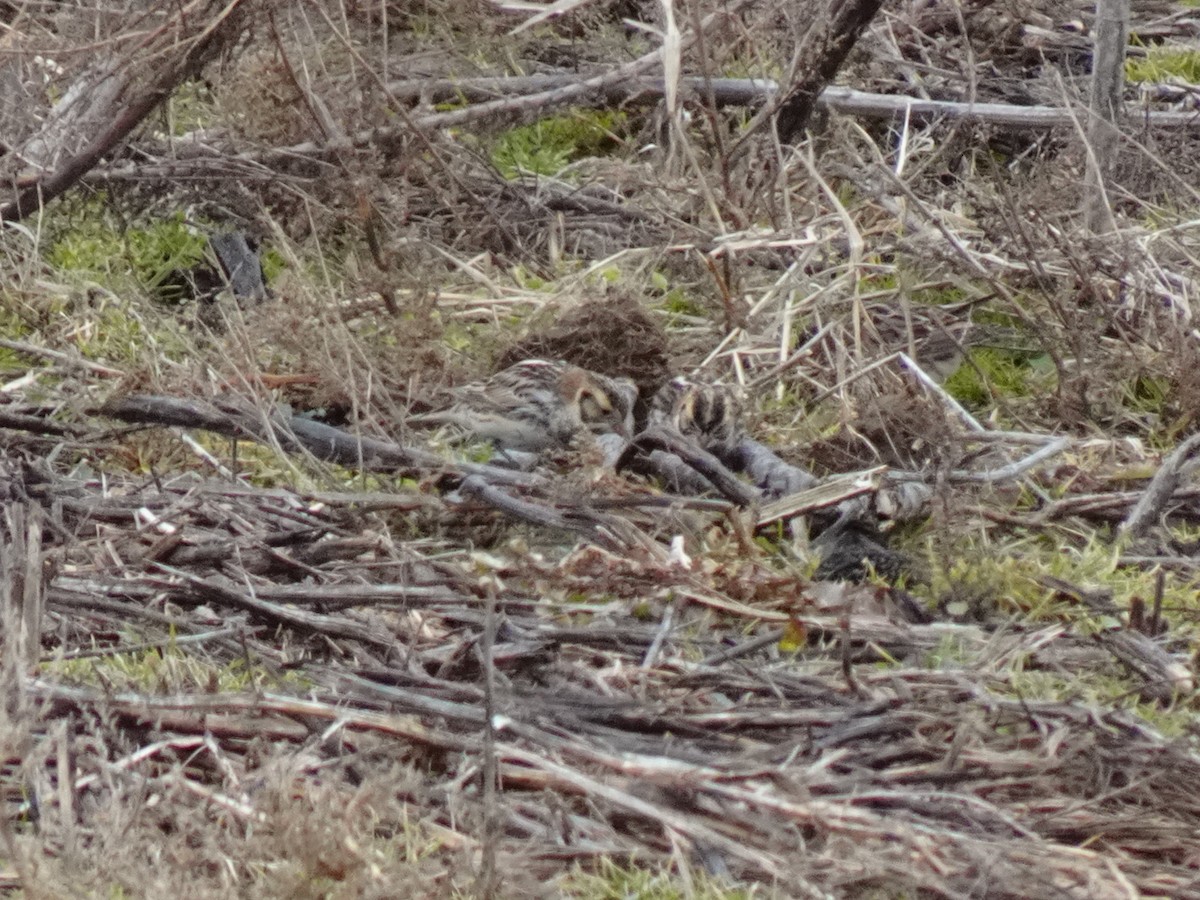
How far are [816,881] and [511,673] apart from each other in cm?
102

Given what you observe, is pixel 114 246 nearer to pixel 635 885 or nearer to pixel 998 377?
pixel 998 377

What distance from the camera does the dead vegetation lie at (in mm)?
3043

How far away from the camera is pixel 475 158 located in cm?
773

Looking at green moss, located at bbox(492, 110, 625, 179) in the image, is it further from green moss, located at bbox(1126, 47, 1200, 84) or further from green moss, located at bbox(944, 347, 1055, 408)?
green moss, located at bbox(1126, 47, 1200, 84)

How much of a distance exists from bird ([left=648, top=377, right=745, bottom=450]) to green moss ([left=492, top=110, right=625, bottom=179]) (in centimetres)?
290

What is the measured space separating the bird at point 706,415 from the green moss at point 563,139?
9.50 ft

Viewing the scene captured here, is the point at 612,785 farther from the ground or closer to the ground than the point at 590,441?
farther from the ground

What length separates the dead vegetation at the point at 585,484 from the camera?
3.04 meters

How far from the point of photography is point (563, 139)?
8648 mm

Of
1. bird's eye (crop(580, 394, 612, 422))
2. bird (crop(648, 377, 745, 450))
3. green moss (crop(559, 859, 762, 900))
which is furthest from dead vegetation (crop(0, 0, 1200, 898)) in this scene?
bird's eye (crop(580, 394, 612, 422))

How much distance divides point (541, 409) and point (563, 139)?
10.5 feet

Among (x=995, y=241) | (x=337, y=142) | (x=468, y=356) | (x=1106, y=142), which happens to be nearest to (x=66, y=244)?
(x=337, y=142)

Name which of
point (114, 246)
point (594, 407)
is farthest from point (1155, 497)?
point (114, 246)

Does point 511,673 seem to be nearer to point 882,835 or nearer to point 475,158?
A: point 882,835
